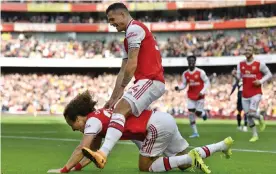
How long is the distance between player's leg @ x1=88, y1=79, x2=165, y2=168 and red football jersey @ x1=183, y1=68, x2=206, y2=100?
41.2ft

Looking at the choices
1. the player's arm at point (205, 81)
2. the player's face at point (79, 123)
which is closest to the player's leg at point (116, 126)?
the player's face at point (79, 123)

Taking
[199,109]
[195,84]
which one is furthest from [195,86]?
[199,109]

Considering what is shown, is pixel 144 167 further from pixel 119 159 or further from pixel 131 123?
pixel 119 159

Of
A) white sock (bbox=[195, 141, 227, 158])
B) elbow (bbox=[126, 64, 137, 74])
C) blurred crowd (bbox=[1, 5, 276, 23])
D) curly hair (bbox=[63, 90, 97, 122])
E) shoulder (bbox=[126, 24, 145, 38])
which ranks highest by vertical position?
shoulder (bbox=[126, 24, 145, 38])

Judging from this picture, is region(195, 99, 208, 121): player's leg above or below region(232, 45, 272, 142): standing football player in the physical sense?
below

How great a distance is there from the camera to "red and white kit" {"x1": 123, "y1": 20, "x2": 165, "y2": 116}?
8.77m

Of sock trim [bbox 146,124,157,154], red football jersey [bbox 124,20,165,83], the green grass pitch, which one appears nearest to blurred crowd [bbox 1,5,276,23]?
the green grass pitch

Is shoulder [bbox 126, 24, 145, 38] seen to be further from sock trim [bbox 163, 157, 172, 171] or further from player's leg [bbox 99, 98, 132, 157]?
sock trim [bbox 163, 157, 172, 171]

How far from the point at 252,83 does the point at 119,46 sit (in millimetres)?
46625

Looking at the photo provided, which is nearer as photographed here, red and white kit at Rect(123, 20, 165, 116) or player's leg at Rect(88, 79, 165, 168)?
player's leg at Rect(88, 79, 165, 168)

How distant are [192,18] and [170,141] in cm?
5696

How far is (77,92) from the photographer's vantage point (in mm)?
58031

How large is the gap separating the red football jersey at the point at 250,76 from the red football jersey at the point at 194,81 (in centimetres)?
289

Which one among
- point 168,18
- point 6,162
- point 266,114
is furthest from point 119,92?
point 168,18
